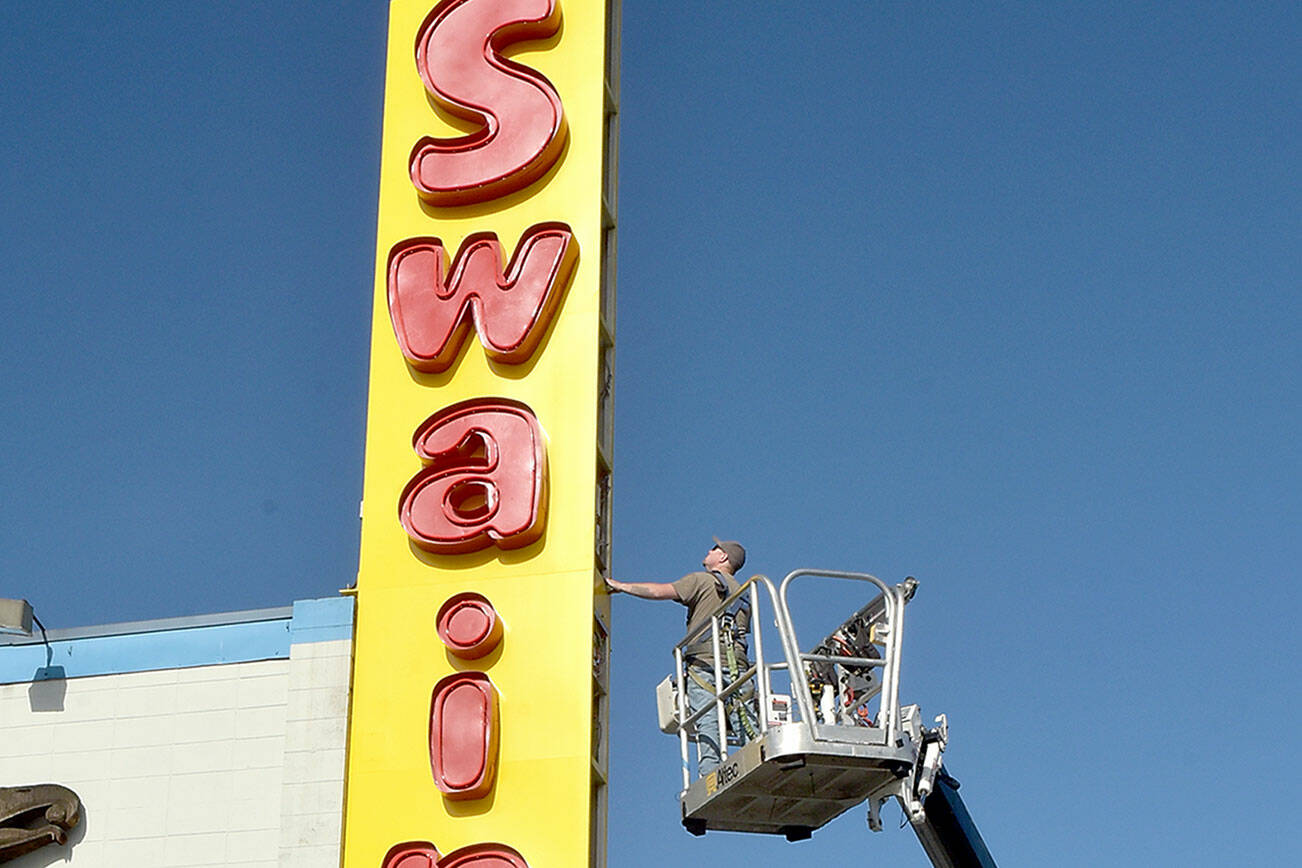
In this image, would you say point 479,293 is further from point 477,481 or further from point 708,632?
point 708,632

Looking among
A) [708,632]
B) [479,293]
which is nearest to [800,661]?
[708,632]

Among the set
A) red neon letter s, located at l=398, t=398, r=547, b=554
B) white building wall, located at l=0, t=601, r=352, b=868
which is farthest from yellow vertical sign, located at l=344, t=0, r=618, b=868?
white building wall, located at l=0, t=601, r=352, b=868

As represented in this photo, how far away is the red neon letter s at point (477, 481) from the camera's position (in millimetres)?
17938

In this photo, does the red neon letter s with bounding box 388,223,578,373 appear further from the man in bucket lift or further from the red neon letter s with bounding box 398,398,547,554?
the man in bucket lift

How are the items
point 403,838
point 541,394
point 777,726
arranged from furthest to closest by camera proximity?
point 541,394
point 403,838
point 777,726

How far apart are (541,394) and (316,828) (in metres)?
3.95

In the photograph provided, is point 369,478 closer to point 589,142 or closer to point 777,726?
point 589,142

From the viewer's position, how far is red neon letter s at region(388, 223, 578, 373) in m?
18.7

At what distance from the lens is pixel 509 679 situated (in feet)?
57.4

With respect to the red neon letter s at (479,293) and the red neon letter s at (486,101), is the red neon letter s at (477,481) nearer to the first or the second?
the red neon letter s at (479,293)

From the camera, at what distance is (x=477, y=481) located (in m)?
18.2

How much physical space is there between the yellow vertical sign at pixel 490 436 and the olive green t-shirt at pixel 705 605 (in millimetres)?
761

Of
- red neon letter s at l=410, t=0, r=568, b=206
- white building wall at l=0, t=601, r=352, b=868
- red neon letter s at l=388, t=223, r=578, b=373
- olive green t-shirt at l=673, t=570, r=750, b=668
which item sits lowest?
white building wall at l=0, t=601, r=352, b=868

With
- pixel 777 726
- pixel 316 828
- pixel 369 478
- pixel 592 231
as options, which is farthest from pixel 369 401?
pixel 777 726
